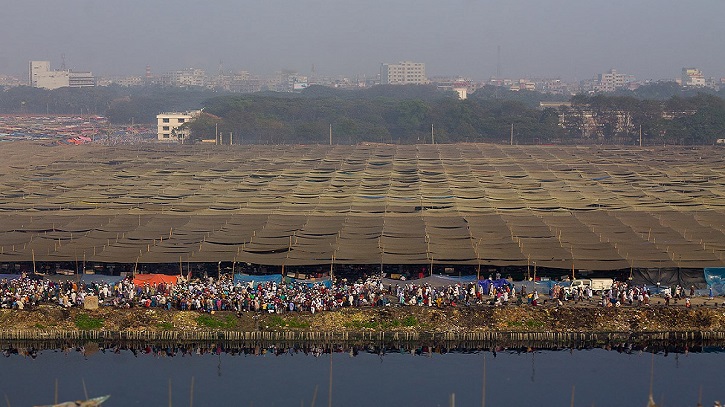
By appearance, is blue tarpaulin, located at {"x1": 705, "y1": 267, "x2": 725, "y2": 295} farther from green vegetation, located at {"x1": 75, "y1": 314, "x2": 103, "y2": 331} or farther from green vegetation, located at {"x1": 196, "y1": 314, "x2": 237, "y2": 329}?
green vegetation, located at {"x1": 75, "y1": 314, "x2": 103, "y2": 331}

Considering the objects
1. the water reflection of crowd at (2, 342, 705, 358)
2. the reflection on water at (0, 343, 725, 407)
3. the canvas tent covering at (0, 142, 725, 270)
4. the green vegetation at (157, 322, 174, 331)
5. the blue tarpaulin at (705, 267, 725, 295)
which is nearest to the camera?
the reflection on water at (0, 343, 725, 407)

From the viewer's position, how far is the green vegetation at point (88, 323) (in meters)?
28.0

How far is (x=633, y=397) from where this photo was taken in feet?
78.4

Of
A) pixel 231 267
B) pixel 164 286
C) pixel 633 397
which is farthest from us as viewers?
pixel 231 267

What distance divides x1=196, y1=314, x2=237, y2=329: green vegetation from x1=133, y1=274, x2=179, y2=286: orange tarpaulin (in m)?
2.84

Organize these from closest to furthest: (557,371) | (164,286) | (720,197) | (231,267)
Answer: (557,371) < (164,286) < (231,267) < (720,197)

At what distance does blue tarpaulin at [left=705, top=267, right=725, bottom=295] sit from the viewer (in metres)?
30.5

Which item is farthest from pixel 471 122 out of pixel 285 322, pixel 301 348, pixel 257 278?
pixel 301 348

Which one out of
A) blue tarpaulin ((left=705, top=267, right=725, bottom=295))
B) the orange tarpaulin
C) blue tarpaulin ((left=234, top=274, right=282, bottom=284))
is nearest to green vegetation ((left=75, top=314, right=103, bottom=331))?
the orange tarpaulin

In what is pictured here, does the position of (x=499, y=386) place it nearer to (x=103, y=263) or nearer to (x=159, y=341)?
(x=159, y=341)

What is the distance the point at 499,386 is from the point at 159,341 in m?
9.15

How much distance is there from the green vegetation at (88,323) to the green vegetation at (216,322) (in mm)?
2634

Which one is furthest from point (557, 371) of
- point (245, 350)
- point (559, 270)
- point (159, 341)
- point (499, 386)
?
point (159, 341)

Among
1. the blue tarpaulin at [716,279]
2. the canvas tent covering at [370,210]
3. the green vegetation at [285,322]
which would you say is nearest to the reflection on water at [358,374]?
the green vegetation at [285,322]
